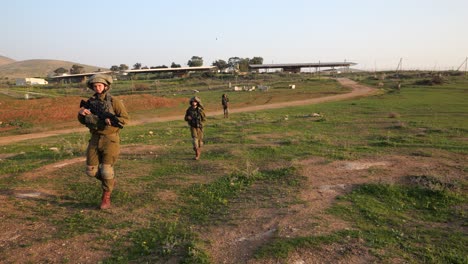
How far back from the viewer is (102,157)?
5289 mm

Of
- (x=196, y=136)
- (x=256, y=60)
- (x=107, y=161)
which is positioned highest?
(x=256, y=60)

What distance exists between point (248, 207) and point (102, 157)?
2.37 m

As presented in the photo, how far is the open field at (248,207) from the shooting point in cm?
396

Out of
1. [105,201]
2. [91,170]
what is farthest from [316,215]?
[91,170]

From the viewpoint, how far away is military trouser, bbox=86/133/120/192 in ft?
17.2

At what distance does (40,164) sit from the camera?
336 inches

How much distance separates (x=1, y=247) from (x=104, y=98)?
2.36 meters

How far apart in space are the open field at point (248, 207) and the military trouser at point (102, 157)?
512 millimetres

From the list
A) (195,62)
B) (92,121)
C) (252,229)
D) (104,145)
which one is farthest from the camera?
(195,62)

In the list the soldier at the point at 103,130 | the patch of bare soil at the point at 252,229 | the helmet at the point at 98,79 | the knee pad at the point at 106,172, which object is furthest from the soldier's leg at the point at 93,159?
the patch of bare soil at the point at 252,229

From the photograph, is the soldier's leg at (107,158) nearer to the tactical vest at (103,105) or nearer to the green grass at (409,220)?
the tactical vest at (103,105)

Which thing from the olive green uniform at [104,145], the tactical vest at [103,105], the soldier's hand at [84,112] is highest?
the tactical vest at [103,105]

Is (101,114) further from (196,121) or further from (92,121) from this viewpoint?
(196,121)

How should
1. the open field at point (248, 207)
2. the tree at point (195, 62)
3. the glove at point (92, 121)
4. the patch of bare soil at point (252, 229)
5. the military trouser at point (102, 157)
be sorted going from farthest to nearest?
the tree at point (195, 62), the military trouser at point (102, 157), the glove at point (92, 121), the open field at point (248, 207), the patch of bare soil at point (252, 229)
